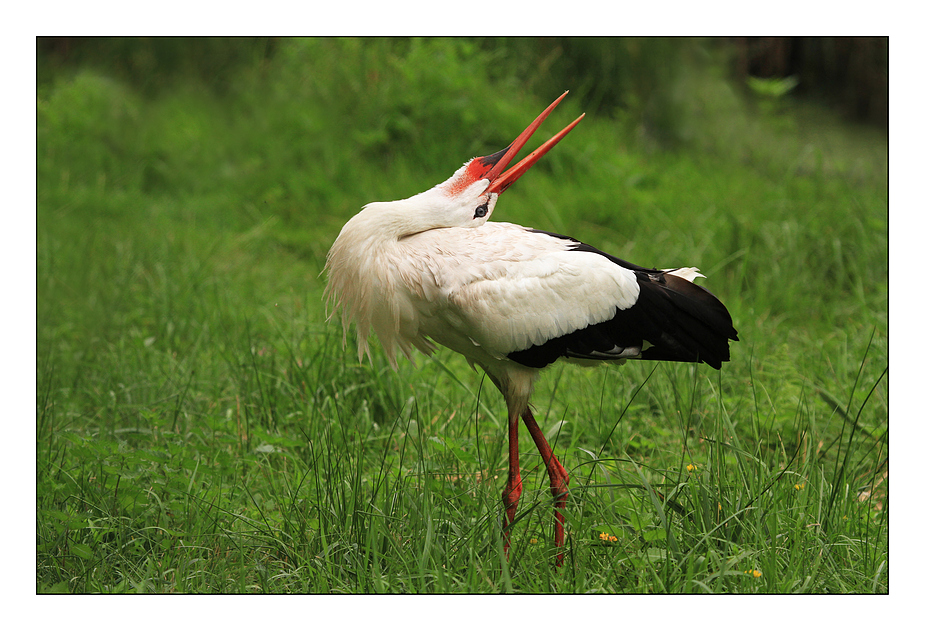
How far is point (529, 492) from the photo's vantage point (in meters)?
3.02

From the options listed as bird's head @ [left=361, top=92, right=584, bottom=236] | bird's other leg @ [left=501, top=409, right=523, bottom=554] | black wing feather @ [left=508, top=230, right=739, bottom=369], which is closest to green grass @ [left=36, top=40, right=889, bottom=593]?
bird's other leg @ [left=501, top=409, right=523, bottom=554]

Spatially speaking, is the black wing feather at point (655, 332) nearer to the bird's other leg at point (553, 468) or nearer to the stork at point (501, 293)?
the stork at point (501, 293)

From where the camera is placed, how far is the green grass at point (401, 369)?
2.48 metres

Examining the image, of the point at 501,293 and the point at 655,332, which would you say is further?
the point at 655,332

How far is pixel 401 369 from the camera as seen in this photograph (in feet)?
12.5

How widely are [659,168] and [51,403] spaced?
5.35 metres

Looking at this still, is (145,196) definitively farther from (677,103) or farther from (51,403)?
(677,103)

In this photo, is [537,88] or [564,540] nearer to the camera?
[564,540]

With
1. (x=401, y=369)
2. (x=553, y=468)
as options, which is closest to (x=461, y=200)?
(x=553, y=468)

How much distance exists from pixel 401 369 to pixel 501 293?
1526 millimetres

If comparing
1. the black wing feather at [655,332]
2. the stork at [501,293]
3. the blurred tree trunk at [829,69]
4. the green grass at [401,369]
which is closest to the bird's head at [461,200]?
the stork at [501,293]

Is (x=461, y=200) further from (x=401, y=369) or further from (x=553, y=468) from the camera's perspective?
(x=401, y=369)

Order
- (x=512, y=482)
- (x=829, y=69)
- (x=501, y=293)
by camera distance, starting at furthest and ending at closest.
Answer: (x=829, y=69), (x=512, y=482), (x=501, y=293)

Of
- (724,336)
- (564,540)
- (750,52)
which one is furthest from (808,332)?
(750,52)
